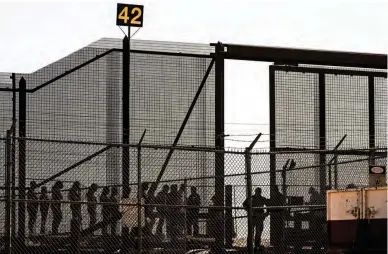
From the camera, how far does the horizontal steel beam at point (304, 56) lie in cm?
2340

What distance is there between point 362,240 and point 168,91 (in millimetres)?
9037

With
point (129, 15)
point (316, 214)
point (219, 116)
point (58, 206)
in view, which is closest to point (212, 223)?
point (316, 214)

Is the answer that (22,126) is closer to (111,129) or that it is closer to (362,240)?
(111,129)

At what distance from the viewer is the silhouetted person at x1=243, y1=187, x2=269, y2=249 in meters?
20.7

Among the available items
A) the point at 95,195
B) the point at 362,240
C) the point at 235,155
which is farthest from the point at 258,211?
the point at 362,240

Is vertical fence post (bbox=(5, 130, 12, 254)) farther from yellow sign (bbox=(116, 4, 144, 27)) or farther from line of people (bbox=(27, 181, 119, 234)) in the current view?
yellow sign (bbox=(116, 4, 144, 27))

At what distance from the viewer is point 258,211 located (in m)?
21.3

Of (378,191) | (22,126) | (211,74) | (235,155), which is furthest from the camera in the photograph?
(211,74)

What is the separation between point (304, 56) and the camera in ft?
79.9

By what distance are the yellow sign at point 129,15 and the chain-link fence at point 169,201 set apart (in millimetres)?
2757

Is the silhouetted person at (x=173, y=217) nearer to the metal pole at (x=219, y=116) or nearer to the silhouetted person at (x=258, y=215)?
the metal pole at (x=219, y=116)

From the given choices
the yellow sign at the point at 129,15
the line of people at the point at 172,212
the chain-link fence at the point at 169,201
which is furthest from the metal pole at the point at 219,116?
the yellow sign at the point at 129,15

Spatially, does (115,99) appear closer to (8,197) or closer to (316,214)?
(316,214)

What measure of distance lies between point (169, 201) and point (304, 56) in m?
5.75
